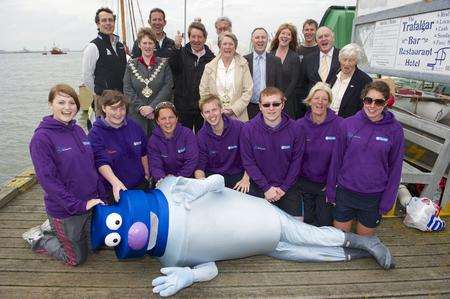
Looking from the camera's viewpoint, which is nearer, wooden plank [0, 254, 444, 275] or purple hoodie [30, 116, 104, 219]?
purple hoodie [30, 116, 104, 219]

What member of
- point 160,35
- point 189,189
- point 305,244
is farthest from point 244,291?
point 160,35

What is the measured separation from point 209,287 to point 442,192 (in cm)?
342

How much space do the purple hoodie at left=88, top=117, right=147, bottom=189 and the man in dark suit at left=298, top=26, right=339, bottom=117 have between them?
8.04 ft

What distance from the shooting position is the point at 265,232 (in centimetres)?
346

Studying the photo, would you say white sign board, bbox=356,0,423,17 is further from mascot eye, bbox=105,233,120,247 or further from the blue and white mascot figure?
mascot eye, bbox=105,233,120,247

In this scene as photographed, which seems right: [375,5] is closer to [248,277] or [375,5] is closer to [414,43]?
[414,43]

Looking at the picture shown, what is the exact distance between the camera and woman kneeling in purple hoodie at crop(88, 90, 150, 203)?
12.6ft

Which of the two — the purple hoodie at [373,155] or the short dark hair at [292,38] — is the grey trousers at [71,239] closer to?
the purple hoodie at [373,155]

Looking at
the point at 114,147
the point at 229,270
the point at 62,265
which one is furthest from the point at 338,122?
the point at 62,265

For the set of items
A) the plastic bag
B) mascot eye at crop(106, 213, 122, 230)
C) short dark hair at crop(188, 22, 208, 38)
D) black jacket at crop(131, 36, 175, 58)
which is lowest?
the plastic bag

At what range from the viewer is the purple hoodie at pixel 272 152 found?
4.03m

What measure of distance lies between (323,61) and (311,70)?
7.6 inches

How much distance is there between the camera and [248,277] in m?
3.38

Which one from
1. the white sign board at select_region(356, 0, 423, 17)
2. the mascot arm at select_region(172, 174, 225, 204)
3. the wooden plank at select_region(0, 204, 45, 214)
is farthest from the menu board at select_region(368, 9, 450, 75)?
the wooden plank at select_region(0, 204, 45, 214)
